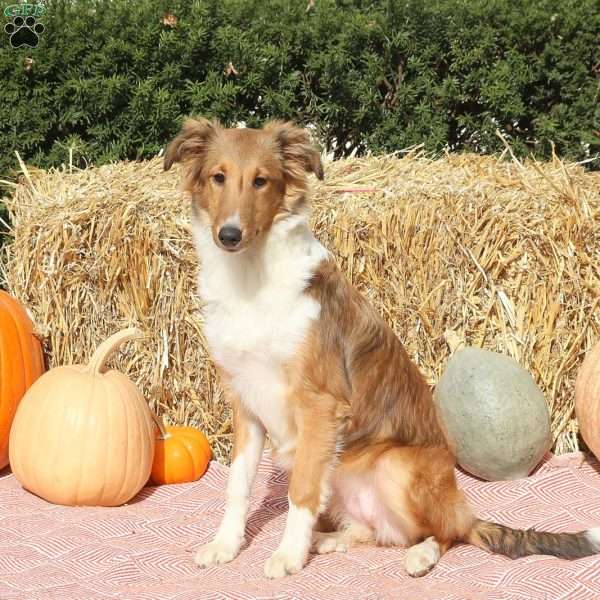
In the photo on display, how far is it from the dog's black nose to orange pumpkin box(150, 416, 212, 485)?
1794mm

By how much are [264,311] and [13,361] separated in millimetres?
1920

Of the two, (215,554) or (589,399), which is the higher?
(589,399)

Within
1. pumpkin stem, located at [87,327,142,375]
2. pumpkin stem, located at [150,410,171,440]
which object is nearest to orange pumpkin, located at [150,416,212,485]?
pumpkin stem, located at [150,410,171,440]

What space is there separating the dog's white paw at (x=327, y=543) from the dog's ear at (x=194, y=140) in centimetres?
177

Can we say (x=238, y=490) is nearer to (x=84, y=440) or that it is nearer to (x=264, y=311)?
(x=264, y=311)

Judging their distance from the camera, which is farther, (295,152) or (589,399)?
(589,399)

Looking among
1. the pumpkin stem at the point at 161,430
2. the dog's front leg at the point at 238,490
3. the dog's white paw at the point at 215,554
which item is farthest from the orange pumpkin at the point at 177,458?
the dog's white paw at the point at 215,554

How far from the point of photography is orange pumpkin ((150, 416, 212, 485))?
5.05 metres

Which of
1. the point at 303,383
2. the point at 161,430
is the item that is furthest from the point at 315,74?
the point at 303,383

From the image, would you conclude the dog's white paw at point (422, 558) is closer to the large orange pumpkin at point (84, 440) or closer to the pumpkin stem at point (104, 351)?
the large orange pumpkin at point (84, 440)

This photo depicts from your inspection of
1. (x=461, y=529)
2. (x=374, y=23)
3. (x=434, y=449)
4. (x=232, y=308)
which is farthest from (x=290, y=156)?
(x=374, y=23)

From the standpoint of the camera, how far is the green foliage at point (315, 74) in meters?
6.20

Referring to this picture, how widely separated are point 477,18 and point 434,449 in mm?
3891

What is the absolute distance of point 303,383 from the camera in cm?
382
